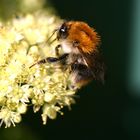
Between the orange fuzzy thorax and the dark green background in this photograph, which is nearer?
the orange fuzzy thorax

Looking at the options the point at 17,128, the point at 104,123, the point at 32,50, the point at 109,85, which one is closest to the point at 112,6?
the point at 109,85

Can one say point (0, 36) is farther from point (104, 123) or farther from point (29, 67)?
point (104, 123)

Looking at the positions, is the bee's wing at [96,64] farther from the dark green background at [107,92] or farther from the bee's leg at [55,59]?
the dark green background at [107,92]

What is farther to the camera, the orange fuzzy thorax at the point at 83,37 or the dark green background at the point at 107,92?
the dark green background at the point at 107,92

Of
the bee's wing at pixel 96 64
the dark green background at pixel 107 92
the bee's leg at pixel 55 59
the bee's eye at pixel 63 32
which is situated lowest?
the bee's wing at pixel 96 64

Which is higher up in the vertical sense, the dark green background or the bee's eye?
the dark green background

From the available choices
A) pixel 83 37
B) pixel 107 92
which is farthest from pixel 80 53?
pixel 107 92

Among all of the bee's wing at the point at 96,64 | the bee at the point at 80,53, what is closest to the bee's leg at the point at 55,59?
the bee at the point at 80,53

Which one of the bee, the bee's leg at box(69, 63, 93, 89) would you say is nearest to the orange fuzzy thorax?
the bee

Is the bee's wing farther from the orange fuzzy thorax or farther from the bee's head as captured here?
the bee's head
